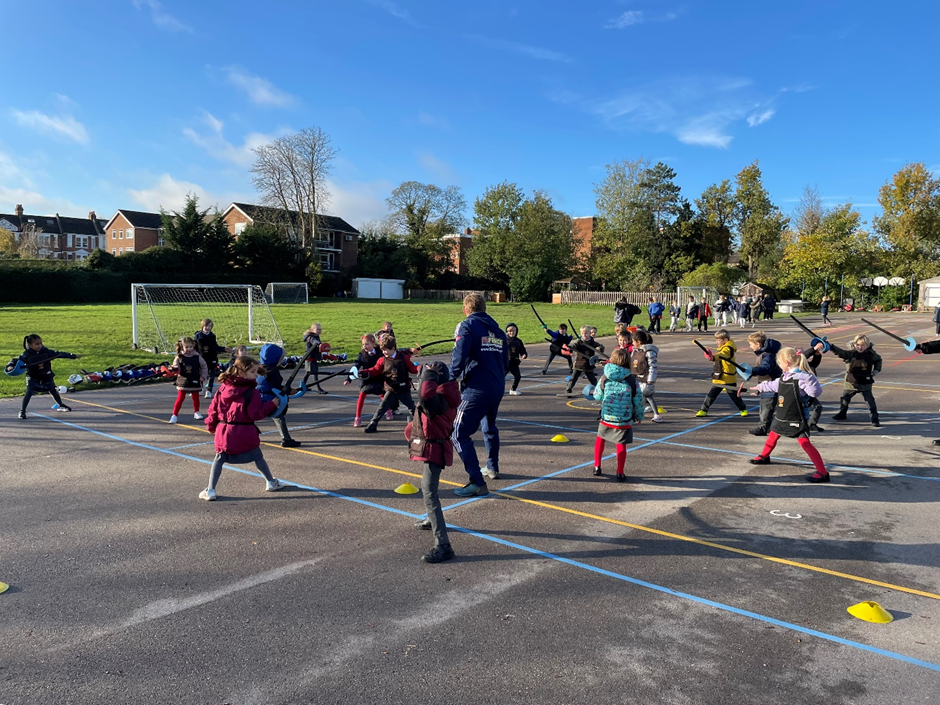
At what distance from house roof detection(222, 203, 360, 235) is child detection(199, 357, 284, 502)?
228 feet

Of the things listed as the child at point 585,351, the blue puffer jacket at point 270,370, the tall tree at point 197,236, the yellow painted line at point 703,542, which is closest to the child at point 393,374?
the blue puffer jacket at point 270,370

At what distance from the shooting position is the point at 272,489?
6.98m

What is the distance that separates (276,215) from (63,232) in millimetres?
50284

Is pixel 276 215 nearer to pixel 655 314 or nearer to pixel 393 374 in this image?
pixel 655 314

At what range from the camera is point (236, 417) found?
21.7 ft

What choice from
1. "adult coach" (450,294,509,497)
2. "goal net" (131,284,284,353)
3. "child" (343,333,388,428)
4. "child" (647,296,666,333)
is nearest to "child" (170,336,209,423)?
"child" (343,333,388,428)

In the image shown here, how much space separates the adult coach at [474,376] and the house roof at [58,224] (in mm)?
111919

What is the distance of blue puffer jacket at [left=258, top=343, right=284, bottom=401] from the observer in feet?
26.4

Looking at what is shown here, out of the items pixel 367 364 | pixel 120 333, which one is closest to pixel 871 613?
pixel 367 364

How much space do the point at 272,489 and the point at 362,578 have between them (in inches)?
97.2

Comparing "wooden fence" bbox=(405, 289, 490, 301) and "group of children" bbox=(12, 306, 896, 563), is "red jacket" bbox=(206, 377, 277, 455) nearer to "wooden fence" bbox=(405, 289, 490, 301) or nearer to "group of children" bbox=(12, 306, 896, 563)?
"group of children" bbox=(12, 306, 896, 563)

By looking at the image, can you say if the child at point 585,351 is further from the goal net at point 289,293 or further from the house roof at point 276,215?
the house roof at point 276,215

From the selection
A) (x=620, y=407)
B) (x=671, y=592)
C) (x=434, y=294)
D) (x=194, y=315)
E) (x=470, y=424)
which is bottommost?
(x=671, y=592)

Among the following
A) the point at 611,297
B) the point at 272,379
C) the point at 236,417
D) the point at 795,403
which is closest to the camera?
the point at 236,417
